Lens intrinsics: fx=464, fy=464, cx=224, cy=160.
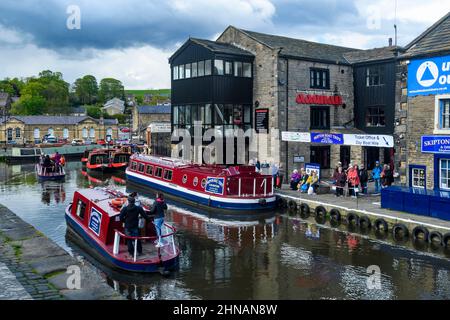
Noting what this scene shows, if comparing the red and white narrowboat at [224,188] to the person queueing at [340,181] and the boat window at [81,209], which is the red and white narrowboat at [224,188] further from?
the boat window at [81,209]

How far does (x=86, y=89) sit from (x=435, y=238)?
143 m

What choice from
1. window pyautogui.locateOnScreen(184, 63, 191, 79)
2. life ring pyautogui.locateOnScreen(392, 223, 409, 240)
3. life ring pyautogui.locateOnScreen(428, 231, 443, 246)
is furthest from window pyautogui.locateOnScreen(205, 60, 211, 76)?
life ring pyautogui.locateOnScreen(428, 231, 443, 246)

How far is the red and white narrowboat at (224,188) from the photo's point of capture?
2211cm

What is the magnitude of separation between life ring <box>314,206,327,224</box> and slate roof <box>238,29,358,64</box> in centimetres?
1161

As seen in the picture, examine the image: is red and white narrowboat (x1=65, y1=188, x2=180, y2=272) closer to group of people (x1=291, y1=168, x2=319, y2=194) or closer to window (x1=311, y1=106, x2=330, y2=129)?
group of people (x1=291, y1=168, x2=319, y2=194)

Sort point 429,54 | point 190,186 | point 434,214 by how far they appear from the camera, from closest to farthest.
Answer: point 434,214 → point 429,54 → point 190,186

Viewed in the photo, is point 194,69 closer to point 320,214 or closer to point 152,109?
point 320,214

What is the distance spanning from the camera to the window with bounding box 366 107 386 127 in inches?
1201

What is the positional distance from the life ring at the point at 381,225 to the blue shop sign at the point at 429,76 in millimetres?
5844

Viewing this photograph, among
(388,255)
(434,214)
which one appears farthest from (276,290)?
(434,214)

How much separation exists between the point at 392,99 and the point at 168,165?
1476cm

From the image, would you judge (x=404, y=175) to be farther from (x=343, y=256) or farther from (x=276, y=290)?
(x=276, y=290)

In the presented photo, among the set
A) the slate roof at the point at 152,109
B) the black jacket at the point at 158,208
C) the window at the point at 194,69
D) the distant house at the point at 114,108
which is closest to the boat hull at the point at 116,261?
the black jacket at the point at 158,208
